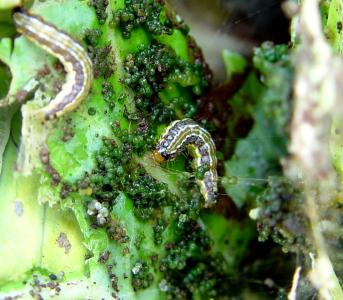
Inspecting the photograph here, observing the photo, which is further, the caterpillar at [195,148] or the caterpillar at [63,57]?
the caterpillar at [195,148]

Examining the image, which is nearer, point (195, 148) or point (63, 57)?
point (63, 57)

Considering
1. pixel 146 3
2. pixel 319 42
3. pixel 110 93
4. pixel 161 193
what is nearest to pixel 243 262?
pixel 161 193

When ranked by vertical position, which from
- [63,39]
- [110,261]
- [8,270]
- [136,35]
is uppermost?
[136,35]

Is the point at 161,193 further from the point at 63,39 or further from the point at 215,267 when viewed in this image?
the point at 63,39
